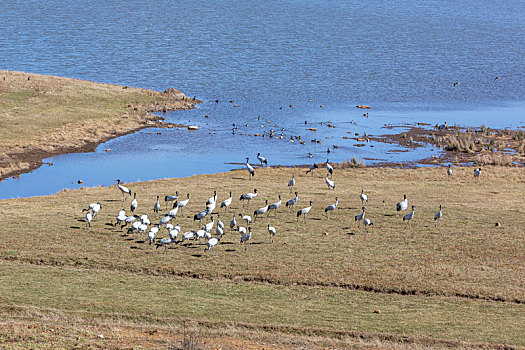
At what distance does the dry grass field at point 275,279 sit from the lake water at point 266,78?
2081 cm

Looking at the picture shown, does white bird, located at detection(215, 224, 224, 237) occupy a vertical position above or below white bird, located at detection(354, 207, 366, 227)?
below

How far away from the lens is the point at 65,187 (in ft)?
203

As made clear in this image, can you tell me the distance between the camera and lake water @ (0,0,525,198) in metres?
75.9

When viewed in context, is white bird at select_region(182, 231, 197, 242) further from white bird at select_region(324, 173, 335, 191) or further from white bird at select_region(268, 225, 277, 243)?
white bird at select_region(324, 173, 335, 191)

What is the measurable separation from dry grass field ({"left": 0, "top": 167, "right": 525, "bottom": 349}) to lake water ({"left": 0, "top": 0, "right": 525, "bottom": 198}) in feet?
68.3

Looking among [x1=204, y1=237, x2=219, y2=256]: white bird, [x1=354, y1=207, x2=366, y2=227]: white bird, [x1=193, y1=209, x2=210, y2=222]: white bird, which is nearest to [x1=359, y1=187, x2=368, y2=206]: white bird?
[x1=354, y1=207, x2=366, y2=227]: white bird

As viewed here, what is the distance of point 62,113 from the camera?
8569 centimetres

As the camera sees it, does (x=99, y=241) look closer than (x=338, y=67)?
Yes

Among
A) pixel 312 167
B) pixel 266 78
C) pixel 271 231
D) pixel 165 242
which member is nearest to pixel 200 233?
pixel 165 242

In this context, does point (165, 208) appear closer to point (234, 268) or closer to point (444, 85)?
point (234, 268)

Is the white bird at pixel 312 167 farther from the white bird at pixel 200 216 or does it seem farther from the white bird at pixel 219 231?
the white bird at pixel 219 231

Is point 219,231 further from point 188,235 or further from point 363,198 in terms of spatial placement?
point 363,198

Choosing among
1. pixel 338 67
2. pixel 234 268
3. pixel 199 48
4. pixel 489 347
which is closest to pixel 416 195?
pixel 234 268

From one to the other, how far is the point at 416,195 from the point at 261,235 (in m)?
17.6
